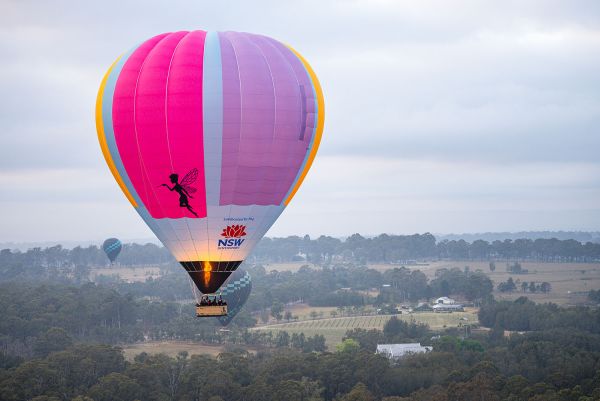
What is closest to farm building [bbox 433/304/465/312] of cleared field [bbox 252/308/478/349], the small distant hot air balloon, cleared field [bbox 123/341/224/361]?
cleared field [bbox 252/308/478/349]

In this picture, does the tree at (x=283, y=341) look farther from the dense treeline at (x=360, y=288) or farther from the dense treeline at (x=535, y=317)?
the dense treeline at (x=360, y=288)

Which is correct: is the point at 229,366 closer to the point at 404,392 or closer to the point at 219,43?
the point at 404,392

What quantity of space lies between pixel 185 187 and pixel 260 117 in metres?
3.33

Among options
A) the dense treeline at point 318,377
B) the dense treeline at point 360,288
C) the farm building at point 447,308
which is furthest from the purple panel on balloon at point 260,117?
the farm building at point 447,308

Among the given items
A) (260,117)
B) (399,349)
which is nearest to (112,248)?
(399,349)

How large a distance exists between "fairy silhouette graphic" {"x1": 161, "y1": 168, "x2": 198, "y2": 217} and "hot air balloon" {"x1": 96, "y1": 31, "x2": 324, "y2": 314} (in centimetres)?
3

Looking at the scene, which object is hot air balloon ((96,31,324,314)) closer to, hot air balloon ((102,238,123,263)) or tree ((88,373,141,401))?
tree ((88,373,141,401))

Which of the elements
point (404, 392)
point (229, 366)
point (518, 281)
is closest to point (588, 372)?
point (404, 392)

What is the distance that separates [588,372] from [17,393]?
3455 cm

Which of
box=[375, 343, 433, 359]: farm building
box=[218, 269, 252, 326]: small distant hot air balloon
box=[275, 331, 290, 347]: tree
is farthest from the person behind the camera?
box=[275, 331, 290, 347]: tree

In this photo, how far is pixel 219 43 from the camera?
102 feet

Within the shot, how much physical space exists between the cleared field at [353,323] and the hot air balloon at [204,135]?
187 ft

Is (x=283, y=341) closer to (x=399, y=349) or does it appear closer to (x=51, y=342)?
(x=399, y=349)

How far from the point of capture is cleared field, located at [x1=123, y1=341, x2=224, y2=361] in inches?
3056
